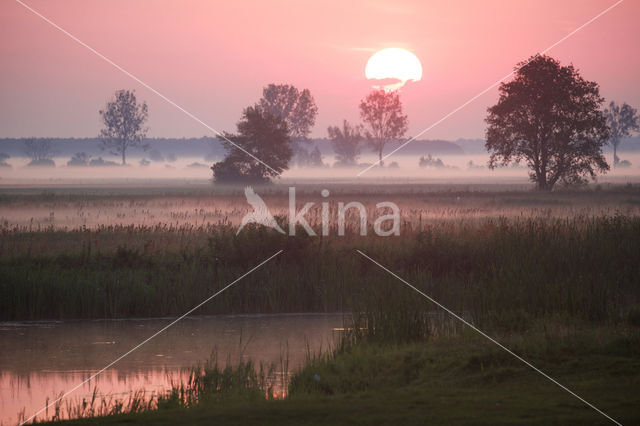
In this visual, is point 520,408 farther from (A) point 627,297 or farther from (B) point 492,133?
(B) point 492,133

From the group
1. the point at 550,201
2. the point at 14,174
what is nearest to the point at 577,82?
the point at 550,201

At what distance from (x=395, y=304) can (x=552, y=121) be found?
4988 cm

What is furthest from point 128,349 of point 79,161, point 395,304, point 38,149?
point 38,149

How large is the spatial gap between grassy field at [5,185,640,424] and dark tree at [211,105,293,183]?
1895 inches

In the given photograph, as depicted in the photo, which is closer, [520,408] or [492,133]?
[520,408]

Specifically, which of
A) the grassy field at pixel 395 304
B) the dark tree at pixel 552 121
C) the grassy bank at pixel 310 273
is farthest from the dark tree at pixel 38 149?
the grassy bank at pixel 310 273

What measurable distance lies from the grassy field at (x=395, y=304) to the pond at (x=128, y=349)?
87cm

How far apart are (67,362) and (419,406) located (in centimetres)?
788

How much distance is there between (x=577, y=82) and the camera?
59719 millimetres

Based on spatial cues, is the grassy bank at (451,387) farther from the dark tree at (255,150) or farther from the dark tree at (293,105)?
the dark tree at (293,105)

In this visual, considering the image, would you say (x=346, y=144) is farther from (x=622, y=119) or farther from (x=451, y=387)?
(x=451, y=387)

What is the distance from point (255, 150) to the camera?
261 ft

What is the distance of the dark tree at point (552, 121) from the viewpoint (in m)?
59.0

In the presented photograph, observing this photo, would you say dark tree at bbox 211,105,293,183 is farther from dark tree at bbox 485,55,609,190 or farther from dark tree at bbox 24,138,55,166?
dark tree at bbox 24,138,55,166
